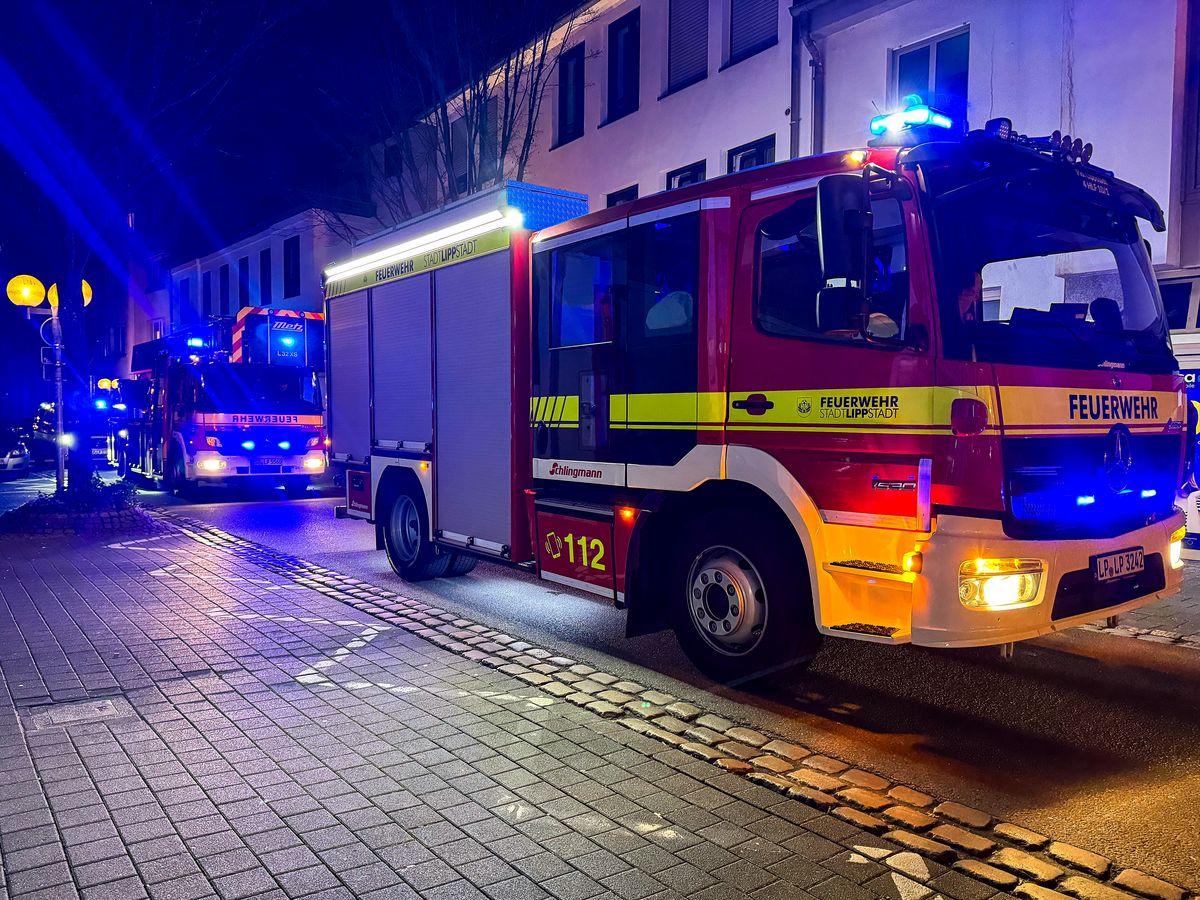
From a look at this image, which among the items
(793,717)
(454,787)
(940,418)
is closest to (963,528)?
(940,418)

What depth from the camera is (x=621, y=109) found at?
742 inches

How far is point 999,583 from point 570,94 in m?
18.4

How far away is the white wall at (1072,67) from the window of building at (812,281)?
19.6 ft

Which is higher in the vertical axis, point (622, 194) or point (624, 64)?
point (624, 64)

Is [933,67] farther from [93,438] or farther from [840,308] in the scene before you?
[93,438]

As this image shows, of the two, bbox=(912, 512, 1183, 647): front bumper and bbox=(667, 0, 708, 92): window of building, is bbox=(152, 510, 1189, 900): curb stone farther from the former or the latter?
bbox=(667, 0, 708, 92): window of building

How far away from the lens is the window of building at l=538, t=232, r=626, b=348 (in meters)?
5.91

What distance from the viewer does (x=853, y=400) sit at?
4.51m

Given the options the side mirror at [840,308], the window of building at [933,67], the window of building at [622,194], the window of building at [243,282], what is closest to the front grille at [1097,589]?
the side mirror at [840,308]

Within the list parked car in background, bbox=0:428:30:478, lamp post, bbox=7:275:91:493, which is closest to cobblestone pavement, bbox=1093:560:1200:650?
lamp post, bbox=7:275:91:493

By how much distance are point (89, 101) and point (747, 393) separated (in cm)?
1314

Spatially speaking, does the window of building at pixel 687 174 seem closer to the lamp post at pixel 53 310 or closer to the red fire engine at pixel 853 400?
the lamp post at pixel 53 310

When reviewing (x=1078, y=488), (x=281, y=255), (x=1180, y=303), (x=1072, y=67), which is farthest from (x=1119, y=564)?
(x=281, y=255)

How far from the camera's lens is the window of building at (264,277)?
112 feet
